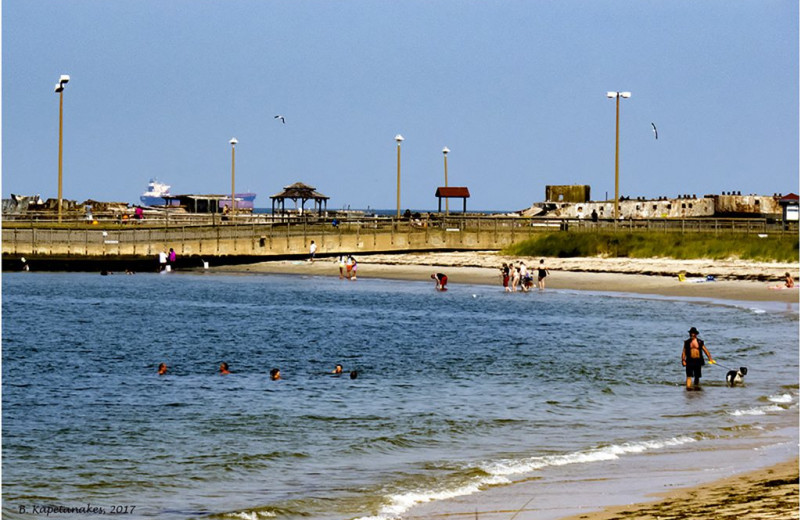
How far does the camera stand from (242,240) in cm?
6956

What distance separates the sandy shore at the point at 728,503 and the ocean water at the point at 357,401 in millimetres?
2619

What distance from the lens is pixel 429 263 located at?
6606 centimetres

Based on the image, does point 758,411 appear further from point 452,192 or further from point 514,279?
point 452,192

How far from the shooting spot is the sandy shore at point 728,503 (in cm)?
1103

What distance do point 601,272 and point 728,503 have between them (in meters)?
44.9

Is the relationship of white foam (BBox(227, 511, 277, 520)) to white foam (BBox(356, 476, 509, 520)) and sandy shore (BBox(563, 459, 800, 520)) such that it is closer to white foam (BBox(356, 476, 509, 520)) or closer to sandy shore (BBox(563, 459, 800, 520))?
white foam (BBox(356, 476, 509, 520))

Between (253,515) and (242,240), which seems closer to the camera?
(253,515)

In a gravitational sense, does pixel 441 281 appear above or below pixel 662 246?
below

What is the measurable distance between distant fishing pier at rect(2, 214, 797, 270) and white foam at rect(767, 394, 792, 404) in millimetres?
44153

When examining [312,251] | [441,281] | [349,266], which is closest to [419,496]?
[441,281]

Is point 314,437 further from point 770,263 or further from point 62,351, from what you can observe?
point 770,263

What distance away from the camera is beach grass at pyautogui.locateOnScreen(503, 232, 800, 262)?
5388 cm

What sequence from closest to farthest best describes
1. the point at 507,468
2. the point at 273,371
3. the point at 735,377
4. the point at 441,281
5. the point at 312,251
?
the point at 507,468
the point at 735,377
the point at 273,371
the point at 441,281
the point at 312,251

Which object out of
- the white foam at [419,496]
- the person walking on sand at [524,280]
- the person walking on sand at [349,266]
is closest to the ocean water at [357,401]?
the white foam at [419,496]
